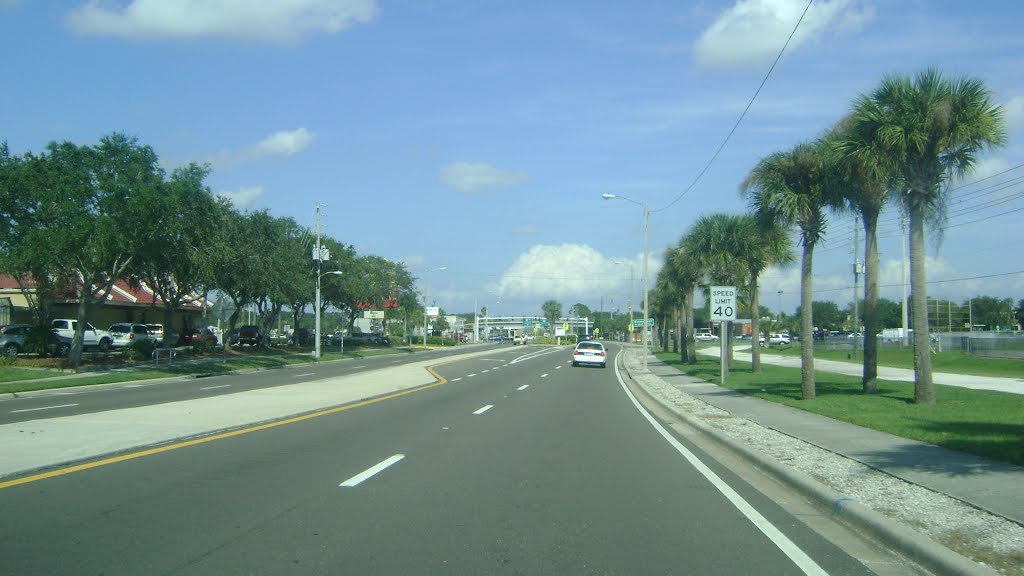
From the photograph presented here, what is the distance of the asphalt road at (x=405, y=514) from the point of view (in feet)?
21.5

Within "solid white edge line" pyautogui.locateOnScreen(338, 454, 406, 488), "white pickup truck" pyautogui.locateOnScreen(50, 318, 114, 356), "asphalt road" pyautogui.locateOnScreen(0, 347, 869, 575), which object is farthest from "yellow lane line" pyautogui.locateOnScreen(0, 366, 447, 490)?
"white pickup truck" pyautogui.locateOnScreen(50, 318, 114, 356)

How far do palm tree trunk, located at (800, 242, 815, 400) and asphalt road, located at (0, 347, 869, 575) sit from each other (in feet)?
34.4

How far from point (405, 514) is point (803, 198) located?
1868 cm

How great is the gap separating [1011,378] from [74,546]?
36205 mm

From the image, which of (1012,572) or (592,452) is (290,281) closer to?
(592,452)

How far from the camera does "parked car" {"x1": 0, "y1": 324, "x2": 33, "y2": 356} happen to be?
4018cm

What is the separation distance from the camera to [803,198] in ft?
77.0

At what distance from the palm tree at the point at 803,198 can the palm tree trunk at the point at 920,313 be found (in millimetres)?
3164

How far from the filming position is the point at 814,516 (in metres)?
8.61

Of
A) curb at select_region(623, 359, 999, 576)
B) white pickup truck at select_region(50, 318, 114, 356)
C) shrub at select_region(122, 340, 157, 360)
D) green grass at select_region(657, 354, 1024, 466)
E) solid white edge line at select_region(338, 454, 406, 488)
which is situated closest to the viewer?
curb at select_region(623, 359, 999, 576)

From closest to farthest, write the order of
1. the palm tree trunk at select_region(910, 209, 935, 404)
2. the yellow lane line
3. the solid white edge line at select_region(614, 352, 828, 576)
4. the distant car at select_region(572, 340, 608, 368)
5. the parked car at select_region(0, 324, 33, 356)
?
the solid white edge line at select_region(614, 352, 828, 576) → the yellow lane line → the palm tree trunk at select_region(910, 209, 935, 404) → the parked car at select_region(0, 324, 33, 356) → the distant car at select_region(572, 340, 608, 368)

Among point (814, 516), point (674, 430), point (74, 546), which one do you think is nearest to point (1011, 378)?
point (674, 430)

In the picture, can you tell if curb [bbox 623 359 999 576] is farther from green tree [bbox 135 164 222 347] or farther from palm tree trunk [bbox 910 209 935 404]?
green tree [bbox 135 164 222 347]

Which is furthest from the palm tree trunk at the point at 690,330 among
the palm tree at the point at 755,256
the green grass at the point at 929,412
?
the green grass at the point at 929,412
